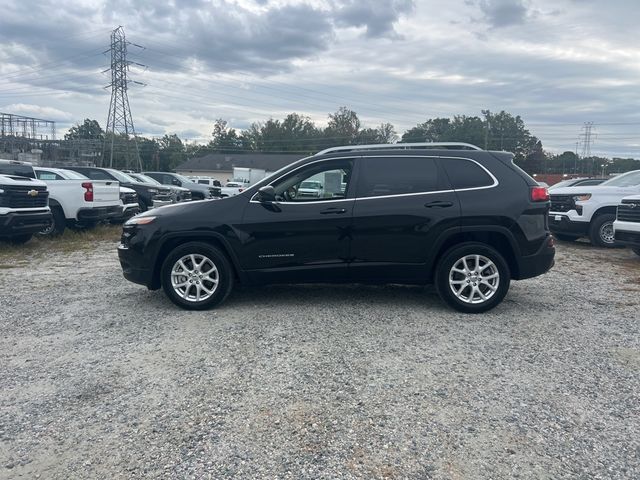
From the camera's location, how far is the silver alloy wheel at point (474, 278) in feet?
19.1

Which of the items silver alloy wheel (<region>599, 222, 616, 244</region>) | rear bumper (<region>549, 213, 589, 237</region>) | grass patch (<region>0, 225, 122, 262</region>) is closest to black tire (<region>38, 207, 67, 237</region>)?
grass patch (<region>0, 225, 122, 262</region>)

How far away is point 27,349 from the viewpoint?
4809mm

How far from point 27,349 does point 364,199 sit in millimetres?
3651

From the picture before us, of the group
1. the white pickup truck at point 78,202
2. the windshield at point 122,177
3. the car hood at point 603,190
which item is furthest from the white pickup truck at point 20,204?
the car hood at point 603,190

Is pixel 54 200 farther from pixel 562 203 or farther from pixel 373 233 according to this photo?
pixel 562 203

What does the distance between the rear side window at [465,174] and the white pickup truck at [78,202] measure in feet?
29.3

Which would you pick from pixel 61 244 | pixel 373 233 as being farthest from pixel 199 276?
pixel 61 244

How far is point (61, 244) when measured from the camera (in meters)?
11.4

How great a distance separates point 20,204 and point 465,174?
8.51 meters

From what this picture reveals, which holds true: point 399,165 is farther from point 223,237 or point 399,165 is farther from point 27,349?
point 27,349

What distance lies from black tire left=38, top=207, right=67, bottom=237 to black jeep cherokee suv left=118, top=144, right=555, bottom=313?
7.21 meters

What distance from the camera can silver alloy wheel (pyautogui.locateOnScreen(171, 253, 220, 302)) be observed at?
5.90 meters

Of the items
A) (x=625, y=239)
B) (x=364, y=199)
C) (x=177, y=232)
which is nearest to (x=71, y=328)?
(x=177, y=232)

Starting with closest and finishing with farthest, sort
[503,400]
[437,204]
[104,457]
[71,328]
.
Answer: [104,457] → [503,400] → [71,328] → [437,204]
